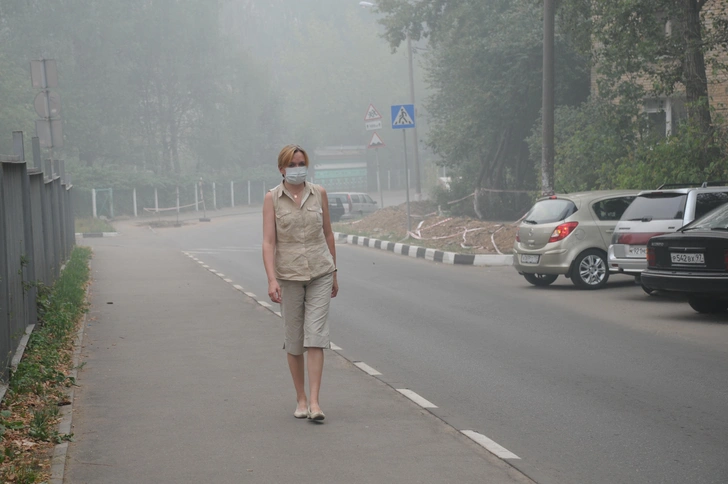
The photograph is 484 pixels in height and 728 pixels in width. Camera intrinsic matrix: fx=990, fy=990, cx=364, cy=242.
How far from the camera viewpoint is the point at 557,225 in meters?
15.5

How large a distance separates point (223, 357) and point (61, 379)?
1.86 meters

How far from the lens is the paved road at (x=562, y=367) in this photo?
5977 millimetres

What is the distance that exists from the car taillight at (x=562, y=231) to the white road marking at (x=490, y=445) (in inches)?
365

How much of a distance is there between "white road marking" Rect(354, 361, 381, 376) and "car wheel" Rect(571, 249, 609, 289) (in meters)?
6.99

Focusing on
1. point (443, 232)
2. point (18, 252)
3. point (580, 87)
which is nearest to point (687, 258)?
point (18, 252)

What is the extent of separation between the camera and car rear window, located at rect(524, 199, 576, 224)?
15.6 m

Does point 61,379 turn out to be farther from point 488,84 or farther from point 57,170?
point 488,84

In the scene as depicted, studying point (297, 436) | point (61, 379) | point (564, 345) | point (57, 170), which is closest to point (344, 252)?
point (57, 170)

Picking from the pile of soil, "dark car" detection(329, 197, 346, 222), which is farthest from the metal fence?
"dark car" detection(329, 197, 346, 222)

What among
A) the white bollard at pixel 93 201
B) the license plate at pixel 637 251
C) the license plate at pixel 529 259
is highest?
the white bollard at pixel 93 201

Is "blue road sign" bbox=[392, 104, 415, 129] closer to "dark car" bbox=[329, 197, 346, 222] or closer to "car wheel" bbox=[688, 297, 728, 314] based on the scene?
"car wheel" bbox=[688, 297, 728, 314]

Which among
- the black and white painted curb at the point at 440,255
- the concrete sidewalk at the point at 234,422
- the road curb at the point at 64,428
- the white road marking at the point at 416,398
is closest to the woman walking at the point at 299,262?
Answer: the concrete sidewalk at the point at 234,422

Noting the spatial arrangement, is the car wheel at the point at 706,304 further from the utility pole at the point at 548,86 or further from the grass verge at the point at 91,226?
the grass verge at the point at 91,226

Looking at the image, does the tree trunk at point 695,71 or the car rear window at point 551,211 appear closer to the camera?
the car rear window at point 551,211
